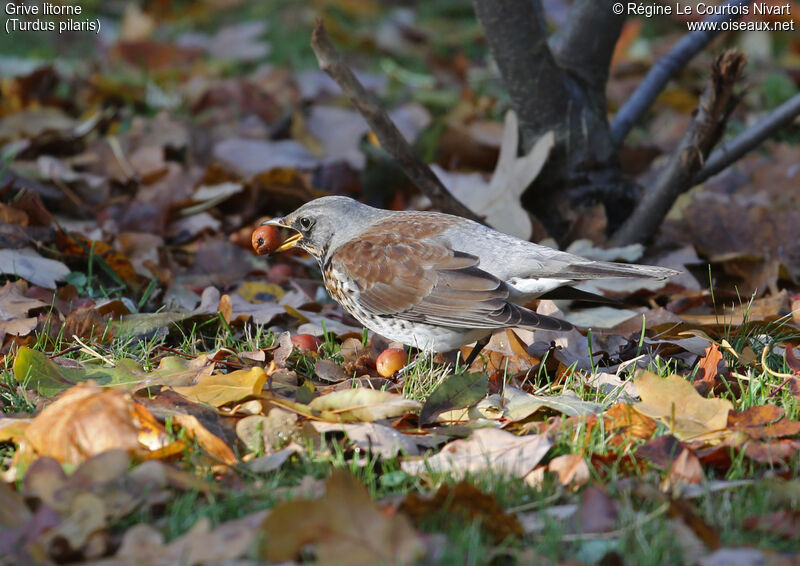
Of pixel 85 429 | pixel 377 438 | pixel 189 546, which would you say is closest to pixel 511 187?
pixel 377 438

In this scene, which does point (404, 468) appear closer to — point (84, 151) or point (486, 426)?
point (486, 426)

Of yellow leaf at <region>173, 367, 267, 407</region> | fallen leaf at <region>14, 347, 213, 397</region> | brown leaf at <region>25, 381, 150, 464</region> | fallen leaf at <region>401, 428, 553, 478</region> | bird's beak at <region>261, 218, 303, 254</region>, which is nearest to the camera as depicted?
brown leaf at <region>25, 381, 150, 464</region>

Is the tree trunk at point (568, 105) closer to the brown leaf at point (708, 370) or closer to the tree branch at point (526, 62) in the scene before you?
the tree branch at point (526, 62)

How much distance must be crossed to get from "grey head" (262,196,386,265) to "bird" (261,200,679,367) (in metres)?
0.13

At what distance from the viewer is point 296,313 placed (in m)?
4.59

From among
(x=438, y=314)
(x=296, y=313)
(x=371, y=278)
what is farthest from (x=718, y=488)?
(x=296, y=313)

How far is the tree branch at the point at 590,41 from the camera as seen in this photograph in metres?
5.42

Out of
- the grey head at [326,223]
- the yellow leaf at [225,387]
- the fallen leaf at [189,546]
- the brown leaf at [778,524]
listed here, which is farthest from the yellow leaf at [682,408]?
the grey head at [326,223]

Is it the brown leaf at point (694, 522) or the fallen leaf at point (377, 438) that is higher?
the brown leaf at point (694, 522)

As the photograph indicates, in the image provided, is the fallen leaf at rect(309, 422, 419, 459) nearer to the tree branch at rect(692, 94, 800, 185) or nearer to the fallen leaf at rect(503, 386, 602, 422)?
the fallen leaf at rect(503, 386, 602, 422)

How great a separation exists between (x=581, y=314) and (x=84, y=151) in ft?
13.1

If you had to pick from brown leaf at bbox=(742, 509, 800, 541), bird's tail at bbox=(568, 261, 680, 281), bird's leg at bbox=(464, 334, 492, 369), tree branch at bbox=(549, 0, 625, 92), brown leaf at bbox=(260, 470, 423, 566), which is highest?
tree branch at bbox=(549, 0, 625, 92)

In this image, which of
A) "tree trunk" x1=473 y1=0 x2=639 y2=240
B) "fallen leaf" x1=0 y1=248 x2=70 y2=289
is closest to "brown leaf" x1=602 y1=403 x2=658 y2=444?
"tree trunk" x1=473 y1=0 x2=639 y2=240

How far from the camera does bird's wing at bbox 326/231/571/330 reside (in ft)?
13.1
